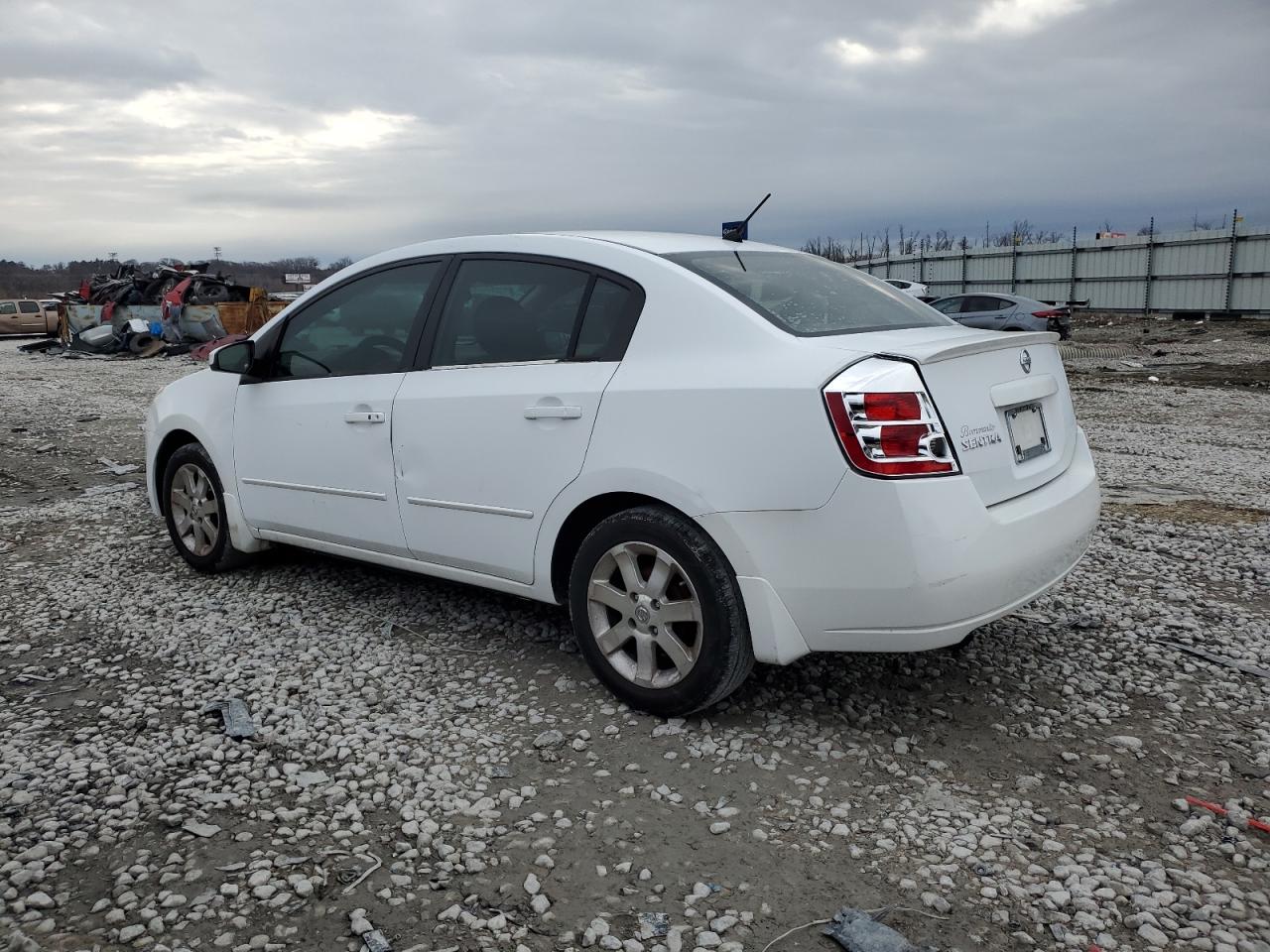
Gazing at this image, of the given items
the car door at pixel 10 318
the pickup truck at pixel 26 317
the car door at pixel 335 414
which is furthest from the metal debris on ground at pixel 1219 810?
the car door at pixel 10 318

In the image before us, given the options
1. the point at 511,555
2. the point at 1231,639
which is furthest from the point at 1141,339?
the point at 511,555

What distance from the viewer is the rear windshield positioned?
11.9 ft

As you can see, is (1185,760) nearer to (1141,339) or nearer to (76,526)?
(76,526)

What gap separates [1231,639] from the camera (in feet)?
14.4

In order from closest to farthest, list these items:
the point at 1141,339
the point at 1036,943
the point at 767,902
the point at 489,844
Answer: the point at 1036,943, the point at 767,902, the point at 489,844, the point at 1141,339

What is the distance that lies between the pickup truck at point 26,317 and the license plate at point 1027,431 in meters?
41.6

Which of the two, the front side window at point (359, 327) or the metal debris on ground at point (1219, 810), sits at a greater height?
the front side window at point (359, 327)

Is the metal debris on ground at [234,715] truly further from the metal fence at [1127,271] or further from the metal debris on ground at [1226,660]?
the metal fence at [1127,271]

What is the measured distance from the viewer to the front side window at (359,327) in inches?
178

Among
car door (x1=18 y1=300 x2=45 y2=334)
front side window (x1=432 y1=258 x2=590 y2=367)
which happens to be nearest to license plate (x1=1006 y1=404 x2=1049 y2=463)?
front side window (x1=432 y1=258 x2=590 y2=367)

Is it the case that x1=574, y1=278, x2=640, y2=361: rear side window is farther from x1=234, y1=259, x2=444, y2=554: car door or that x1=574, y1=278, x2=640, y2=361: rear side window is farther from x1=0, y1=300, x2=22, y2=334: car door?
x1=0, y1=300, x2=22, y2=334: car door

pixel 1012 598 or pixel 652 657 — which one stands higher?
pixel 1012 598

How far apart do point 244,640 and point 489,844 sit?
2175mm

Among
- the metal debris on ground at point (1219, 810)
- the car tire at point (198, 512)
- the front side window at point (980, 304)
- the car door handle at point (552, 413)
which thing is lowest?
the metal debris on ground at point (1219, 810)
